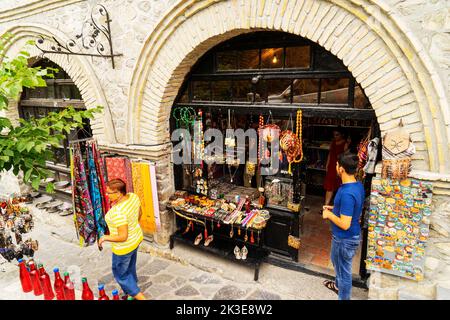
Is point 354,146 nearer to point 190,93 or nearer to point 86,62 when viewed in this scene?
point 190,93

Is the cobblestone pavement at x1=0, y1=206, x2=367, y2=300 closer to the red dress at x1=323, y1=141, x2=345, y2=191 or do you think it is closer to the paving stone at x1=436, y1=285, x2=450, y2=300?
the paving stone at x1=436, y1=285, x2=450, y2=300

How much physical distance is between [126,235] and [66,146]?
481cm

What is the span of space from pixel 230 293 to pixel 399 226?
95.8 inches

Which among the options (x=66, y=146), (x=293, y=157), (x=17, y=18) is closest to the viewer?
(x=293, y=157)

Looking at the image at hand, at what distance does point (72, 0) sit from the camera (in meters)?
5.29

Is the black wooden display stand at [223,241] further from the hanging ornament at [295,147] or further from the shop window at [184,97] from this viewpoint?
the shop window at [184,97]

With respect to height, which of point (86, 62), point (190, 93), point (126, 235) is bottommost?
point (126, 235)

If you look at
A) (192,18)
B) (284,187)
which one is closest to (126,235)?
(284,187)

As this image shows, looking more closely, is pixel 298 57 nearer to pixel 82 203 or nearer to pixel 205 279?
pixel 205 279

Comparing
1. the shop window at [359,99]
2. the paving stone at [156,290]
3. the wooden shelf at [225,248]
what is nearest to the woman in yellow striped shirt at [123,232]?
the paving stone at [156,290]

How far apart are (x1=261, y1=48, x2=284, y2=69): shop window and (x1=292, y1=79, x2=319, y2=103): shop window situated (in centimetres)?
37

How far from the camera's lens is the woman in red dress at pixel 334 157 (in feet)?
20.0

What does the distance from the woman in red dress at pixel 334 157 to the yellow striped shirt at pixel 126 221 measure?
4.04 metres

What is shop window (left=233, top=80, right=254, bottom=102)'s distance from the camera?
4.70 metres
